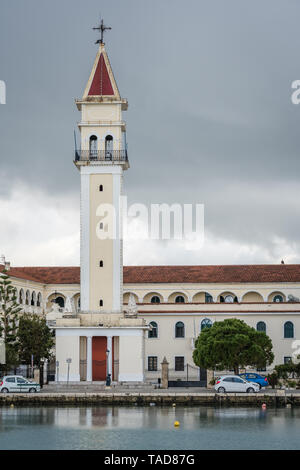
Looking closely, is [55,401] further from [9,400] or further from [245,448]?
[245,448]

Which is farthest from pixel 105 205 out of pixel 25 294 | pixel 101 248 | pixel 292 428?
pixel 292 428

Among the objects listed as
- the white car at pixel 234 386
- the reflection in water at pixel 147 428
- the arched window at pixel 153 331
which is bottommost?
the reflection in water at pixel 147 428

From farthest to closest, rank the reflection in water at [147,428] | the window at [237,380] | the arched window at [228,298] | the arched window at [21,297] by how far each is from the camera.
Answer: the arched window at [228,298] < the arched window at [21,297] < the window at [237,380] < the reflection in water at [147,428]

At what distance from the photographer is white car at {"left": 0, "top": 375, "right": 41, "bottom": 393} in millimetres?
53656

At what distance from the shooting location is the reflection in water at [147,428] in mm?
35906

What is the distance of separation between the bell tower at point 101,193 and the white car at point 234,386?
39.1ft

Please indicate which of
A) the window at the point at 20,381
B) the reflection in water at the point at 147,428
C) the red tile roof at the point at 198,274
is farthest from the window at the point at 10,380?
the red tile roof at the point at 198,274

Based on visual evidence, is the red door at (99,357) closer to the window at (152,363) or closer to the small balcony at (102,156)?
the window at (152,363)

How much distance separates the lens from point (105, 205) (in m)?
62.9

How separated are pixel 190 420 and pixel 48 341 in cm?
2539

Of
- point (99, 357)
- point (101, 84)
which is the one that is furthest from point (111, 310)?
point (101, 84)

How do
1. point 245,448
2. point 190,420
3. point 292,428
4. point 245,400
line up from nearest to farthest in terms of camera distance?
point 245,448
point 292,428
point 190,420
point 245,400

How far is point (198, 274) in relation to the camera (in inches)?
3155

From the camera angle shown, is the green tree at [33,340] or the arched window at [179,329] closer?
the green tree at [33,340]
